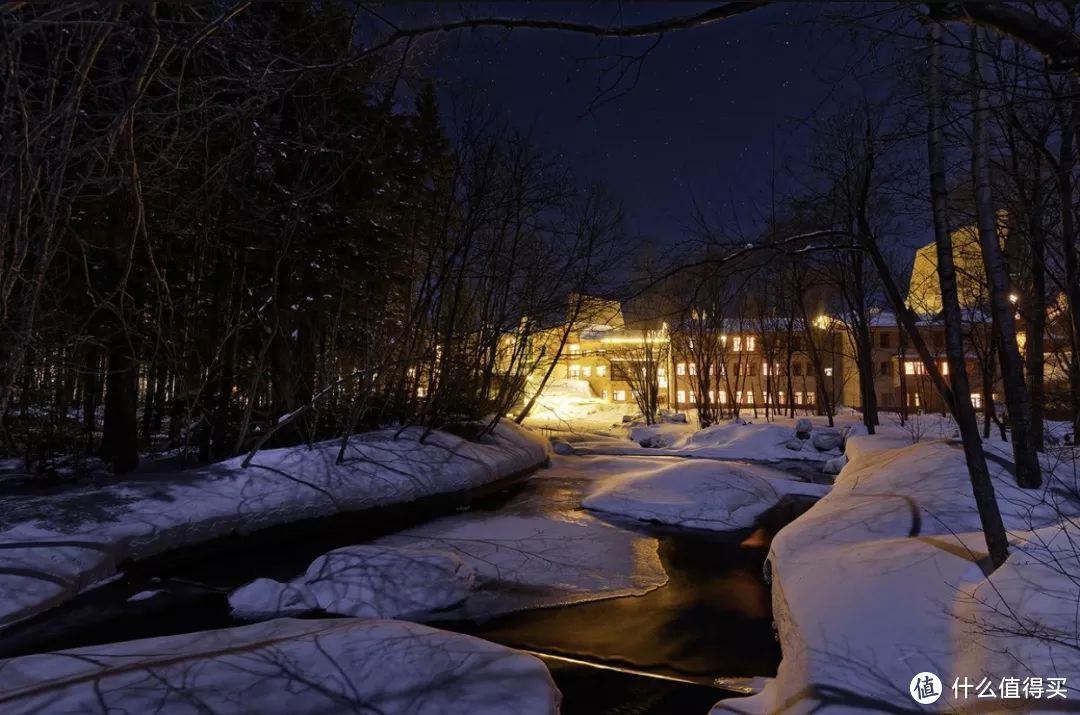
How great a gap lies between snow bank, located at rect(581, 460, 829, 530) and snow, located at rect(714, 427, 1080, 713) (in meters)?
5.51

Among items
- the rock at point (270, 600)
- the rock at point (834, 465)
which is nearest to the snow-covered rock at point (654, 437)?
the rock at point (834, 465)

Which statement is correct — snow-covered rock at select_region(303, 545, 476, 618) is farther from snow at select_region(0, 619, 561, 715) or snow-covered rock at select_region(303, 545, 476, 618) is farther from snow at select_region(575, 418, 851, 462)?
snow at select_region(575, 418, 851, 462)

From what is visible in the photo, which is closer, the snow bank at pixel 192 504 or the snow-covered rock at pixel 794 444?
the snow bank at pixel 192 504

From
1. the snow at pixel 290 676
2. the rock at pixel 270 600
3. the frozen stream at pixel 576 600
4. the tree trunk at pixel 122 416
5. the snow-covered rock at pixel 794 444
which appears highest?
the tree trunk at pixel 122 416

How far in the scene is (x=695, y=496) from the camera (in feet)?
48.8

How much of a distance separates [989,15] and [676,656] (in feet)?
21.4

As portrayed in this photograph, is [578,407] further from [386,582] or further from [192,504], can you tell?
[386,582]

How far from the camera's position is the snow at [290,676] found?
4.59 metres

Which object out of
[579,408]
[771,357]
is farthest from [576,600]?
[579,408]

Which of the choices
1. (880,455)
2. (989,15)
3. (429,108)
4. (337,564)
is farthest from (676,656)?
(429,108)

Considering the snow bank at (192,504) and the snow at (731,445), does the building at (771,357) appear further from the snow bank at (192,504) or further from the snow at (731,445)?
the snow bank at (192,504)

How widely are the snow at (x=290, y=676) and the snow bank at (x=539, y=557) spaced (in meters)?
2.53

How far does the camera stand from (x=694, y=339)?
3722cm

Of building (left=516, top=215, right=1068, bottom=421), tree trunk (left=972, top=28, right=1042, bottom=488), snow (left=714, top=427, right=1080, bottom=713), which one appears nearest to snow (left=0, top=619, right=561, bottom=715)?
snow (left=714, top=427, right=1080, bottom=713)
